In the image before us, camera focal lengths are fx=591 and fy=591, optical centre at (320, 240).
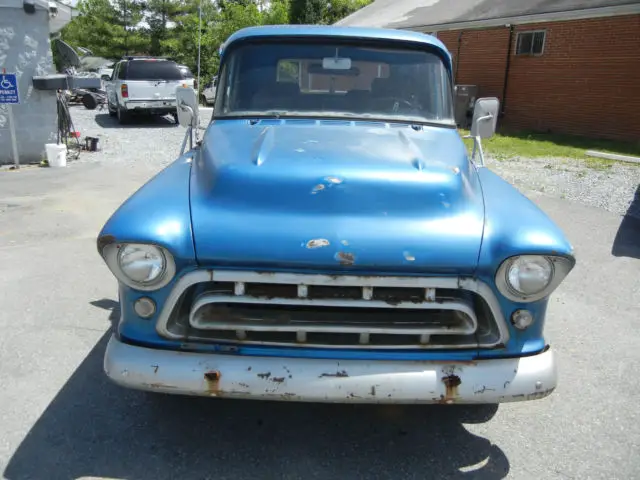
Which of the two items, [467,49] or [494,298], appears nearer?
[494,298]

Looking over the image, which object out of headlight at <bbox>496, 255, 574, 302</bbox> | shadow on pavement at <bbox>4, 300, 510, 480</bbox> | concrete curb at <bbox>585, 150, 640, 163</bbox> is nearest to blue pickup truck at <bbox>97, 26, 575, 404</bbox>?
headlight at <bbox>496, 255, 574, 302</bbox>

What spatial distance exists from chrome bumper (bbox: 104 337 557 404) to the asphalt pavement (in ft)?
1.68

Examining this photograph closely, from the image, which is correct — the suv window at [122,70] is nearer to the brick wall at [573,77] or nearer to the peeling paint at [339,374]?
the brick wall at [573,77]

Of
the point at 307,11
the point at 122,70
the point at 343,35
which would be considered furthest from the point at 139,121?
the point at 307,11

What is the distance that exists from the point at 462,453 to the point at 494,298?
0.91 metres

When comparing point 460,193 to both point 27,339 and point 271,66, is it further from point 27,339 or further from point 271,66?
point 27,339

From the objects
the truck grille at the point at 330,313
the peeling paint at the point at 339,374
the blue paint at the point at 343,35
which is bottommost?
the peeling paint at the point at 339,374

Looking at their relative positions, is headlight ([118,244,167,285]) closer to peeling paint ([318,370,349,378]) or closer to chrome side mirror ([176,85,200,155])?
peeling paint ([318,370,349,378])

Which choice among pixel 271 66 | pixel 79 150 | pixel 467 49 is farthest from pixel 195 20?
pixel 271 66

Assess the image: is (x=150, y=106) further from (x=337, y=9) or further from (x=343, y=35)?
(x=337, y=9)

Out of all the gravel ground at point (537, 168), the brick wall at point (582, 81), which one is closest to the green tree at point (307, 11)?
the brick wall at point (582, 81)

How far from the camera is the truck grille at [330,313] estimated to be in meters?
2.48

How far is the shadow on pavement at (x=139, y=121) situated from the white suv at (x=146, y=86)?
0.37 m

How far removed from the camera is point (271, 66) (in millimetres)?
3877
